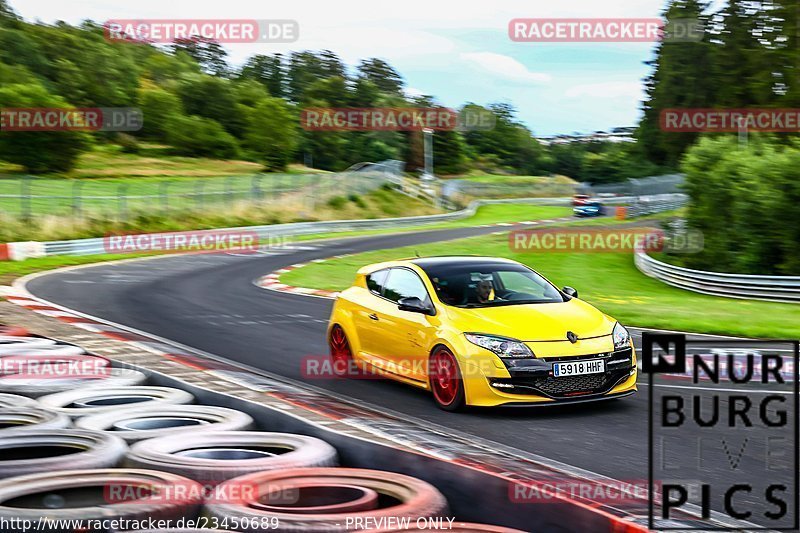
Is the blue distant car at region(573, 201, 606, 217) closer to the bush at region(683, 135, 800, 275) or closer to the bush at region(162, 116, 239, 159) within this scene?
the bush at region(162, 116, 239, 159)

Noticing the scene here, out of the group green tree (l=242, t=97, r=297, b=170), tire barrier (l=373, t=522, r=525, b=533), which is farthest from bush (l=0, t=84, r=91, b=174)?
tire barrier (l=373, t=522, r=525, b=533)

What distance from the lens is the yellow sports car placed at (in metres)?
8.93

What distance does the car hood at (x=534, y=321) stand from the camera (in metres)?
9.11

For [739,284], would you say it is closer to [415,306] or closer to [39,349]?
[415,306]

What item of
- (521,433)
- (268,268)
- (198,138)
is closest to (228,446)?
(521,433)

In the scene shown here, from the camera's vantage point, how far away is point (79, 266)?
28672 millimetres

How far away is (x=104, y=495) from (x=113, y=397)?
2.84m

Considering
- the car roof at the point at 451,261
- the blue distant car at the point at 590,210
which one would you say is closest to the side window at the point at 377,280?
the car roof at the point at 451,261

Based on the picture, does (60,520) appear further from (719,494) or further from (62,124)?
(62,124)

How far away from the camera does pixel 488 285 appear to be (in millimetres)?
10297

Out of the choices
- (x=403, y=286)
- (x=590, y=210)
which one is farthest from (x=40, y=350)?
(x=590, y=210)

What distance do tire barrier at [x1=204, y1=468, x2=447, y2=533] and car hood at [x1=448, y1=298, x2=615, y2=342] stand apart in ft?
12.4

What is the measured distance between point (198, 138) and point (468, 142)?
6201 centimetres

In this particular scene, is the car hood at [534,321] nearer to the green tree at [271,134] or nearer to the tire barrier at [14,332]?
the tire barrier at [14,332]
